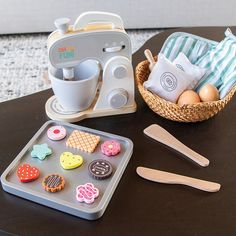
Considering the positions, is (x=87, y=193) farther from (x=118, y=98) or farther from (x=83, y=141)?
(x=118, y=98)

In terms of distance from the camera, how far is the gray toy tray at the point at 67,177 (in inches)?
30.6

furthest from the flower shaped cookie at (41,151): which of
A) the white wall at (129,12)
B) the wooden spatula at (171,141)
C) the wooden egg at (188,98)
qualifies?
the white wall at (129,12)

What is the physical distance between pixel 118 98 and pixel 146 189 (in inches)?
10.8

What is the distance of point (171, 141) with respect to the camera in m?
0.95

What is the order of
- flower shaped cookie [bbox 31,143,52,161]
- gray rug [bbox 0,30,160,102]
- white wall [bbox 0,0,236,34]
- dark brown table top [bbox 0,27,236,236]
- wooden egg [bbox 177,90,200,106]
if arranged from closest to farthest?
1. dark brown table top [bbox 0,27,236,236]
2. flower shaped cookie [bbox 31,143,52,161]
3. wooden egg [bbox 177,90,200,106]
4. gray rug [bbox 0,30,160,102]
5. white wall [bbox 0,0,236,34]

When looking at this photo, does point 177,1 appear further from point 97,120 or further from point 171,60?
point 97,120

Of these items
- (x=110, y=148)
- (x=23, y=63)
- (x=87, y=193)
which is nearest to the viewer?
(x=87, y=193)

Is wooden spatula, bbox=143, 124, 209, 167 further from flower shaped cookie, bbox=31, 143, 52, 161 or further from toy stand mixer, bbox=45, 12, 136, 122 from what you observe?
flower shaped cookie, bbox=31, 143, 52, 161

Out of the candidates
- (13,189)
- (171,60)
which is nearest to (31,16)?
(171,60)

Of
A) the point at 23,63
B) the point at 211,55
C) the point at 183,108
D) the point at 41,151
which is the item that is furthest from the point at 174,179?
the point at 23,63

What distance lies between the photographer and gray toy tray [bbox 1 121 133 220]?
0.78 metres

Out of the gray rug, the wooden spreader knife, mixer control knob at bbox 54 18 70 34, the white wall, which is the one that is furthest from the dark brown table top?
the white wall

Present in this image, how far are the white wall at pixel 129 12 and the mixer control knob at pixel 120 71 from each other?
1.29 m

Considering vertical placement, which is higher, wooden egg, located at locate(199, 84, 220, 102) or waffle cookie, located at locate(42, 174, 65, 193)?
wooden egg, located at locate(199, 84, 220, 102)
